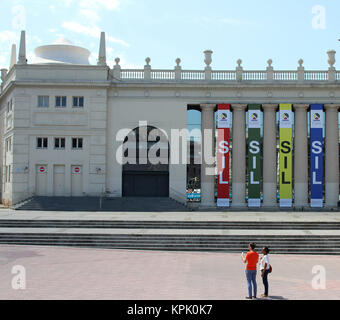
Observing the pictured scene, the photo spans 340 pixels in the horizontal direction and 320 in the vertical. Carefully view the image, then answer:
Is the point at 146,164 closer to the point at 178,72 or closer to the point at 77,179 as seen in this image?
the point at 77,179

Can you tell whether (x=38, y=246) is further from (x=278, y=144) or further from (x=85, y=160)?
(x=278, y=144)

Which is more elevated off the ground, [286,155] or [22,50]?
[22,50]

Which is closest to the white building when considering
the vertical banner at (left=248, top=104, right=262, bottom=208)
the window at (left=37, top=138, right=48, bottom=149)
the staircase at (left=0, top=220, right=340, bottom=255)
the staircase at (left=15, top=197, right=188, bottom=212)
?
the window at (left=37, top=138, right=48, bottom=149)

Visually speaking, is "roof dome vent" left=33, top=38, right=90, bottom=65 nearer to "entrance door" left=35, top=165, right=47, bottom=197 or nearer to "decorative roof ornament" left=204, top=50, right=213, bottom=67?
"entrance door" left=35, top=165, right=47, bottom=197

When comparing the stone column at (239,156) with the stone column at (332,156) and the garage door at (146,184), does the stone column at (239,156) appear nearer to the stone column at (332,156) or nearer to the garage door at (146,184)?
the garage door at (146,184)

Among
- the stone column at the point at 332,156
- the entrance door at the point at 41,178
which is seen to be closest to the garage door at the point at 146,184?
the entrance door at the point at 41,178

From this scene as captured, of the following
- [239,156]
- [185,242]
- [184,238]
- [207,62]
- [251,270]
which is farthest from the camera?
[207,62]

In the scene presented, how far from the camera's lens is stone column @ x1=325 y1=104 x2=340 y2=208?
137ft

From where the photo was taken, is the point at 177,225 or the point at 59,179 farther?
the point at 59,179

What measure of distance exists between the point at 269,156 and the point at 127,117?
44.2 feet

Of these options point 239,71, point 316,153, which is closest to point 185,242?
point 316,153

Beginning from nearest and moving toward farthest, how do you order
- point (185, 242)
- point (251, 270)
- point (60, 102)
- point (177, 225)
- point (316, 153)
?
point (251, 270) → point (185, 242) → point (177, 225) → point (316, 153) → point (60, 102)

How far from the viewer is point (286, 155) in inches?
1656

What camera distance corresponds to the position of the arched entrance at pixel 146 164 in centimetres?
4250
